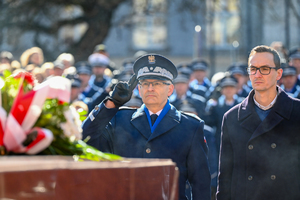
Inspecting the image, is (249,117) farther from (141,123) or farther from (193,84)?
(193,84)

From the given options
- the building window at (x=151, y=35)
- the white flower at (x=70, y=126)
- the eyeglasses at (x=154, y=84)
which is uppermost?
the building window at (x=151, y=35)

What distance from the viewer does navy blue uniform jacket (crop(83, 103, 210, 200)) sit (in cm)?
406

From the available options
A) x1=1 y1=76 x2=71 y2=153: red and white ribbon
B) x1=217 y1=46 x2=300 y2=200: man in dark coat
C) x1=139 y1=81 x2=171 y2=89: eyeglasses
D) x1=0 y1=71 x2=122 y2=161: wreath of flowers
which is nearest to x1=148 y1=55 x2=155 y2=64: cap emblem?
x1=139 y1=81 x2=171 y2=89: eyeglasses

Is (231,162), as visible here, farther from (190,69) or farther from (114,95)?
(190,69)

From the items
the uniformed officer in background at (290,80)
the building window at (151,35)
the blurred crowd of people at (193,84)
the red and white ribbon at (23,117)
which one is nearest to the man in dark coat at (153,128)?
the red and white ribbon at (23,117)

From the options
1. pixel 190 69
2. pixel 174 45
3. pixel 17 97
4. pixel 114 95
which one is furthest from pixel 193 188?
pixel 174 45

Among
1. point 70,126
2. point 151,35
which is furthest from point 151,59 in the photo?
point 151,35

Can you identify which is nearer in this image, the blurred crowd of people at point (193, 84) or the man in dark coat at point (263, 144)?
the man in dark coat at point (263, 144)

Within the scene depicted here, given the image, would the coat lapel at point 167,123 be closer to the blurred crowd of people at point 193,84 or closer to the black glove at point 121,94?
the black glove at point 121,94

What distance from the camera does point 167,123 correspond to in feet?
13.9

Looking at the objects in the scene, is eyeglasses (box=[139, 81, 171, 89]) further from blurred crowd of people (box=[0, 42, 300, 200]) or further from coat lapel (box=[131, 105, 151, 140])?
blurred crowd of people (box=[0, 42, 300, 200])

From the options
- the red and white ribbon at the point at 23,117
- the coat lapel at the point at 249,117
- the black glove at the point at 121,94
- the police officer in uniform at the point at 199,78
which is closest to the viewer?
the red and white ribbon at the point at 23,117

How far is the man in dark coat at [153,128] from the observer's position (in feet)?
13.3

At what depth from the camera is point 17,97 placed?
7.06 ft
